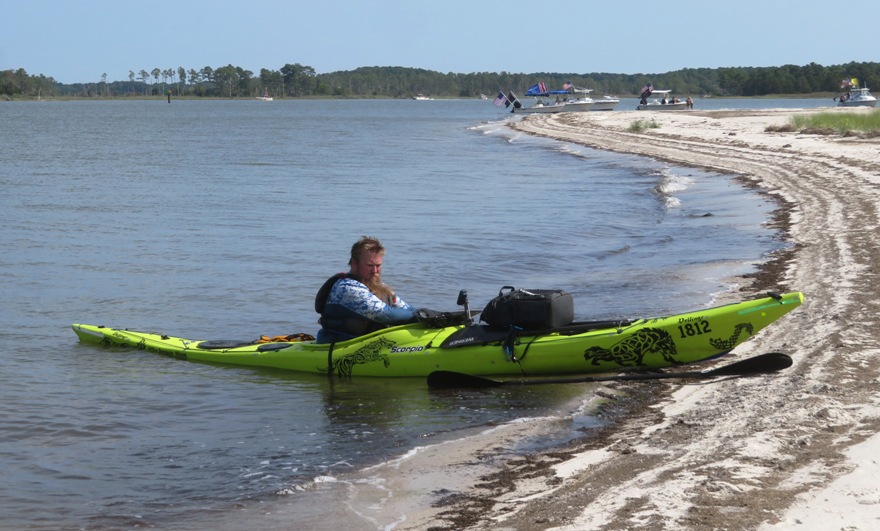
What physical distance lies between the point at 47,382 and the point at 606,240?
10574mm

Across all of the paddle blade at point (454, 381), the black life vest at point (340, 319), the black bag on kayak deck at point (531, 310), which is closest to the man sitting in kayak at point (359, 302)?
the black life vest at point (340, 319)

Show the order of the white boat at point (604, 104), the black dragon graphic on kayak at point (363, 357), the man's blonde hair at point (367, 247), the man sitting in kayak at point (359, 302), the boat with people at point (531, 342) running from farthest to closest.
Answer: the white boat at point (604, 104) < the black dragon graphic on kayak at point (363, 357) < the man sitting in kayak at point (359, 302) < the man's blonde hair at point (367, 247) < the boat with people at point (531, 342)

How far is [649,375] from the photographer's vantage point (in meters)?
7.71

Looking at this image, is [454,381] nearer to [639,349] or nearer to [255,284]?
[639,349]

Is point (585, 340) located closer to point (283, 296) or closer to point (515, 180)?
point (283, 296)

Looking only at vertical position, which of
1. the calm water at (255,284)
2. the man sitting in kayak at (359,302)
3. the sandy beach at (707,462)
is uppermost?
the man sitting in kayak at (359,302)

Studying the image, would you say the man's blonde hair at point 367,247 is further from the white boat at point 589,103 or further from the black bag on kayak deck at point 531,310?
the white boat at point 589,103

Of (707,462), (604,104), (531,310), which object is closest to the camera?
(707,462)

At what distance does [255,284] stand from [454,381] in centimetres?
585

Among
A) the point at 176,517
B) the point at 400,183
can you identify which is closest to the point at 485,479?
the point at 176,517

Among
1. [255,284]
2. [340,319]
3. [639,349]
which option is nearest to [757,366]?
[639,349]

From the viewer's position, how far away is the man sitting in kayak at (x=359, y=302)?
852cm

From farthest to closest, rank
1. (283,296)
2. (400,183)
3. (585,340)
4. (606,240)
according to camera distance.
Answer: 1. (400,183)
2. (606,240)
3. (283,296)
4. (585,340)

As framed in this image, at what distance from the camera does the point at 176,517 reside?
18.6 feet
